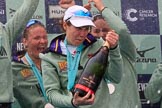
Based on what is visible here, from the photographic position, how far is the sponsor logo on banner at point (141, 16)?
166 inches

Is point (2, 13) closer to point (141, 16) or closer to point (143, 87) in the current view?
point (141, 16)

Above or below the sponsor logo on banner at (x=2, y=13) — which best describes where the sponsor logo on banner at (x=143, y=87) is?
below

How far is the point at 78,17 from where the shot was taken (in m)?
3.02

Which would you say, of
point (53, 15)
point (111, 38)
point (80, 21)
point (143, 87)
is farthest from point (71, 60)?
point (143, 87)

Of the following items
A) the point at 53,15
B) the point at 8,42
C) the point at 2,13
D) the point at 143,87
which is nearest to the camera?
the point at 8,42

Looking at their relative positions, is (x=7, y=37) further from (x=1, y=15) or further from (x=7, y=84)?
(x=1, y=15)

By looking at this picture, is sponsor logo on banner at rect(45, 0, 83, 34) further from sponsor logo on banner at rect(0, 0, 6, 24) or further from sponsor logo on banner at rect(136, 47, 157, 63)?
sponsor logo on banner at rect(136, 47, 157, 63)

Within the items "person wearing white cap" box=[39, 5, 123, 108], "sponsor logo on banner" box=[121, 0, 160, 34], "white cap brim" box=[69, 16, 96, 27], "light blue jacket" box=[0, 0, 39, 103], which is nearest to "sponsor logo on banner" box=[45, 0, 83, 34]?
"sponsor logo on banner" box=[121, 0, 160, 34]

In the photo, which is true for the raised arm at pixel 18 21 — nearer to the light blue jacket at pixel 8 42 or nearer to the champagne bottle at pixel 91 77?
the light blue jacket at pixel 8 42

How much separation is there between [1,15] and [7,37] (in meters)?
0.66

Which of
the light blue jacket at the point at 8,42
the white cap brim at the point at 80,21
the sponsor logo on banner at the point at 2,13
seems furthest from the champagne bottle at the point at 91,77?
the sponsor logo on banner at the point at 2,13

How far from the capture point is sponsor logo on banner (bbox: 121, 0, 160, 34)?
423 centimetres

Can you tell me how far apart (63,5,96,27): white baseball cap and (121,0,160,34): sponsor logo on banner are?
1172mm

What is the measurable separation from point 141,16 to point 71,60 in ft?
4.28
